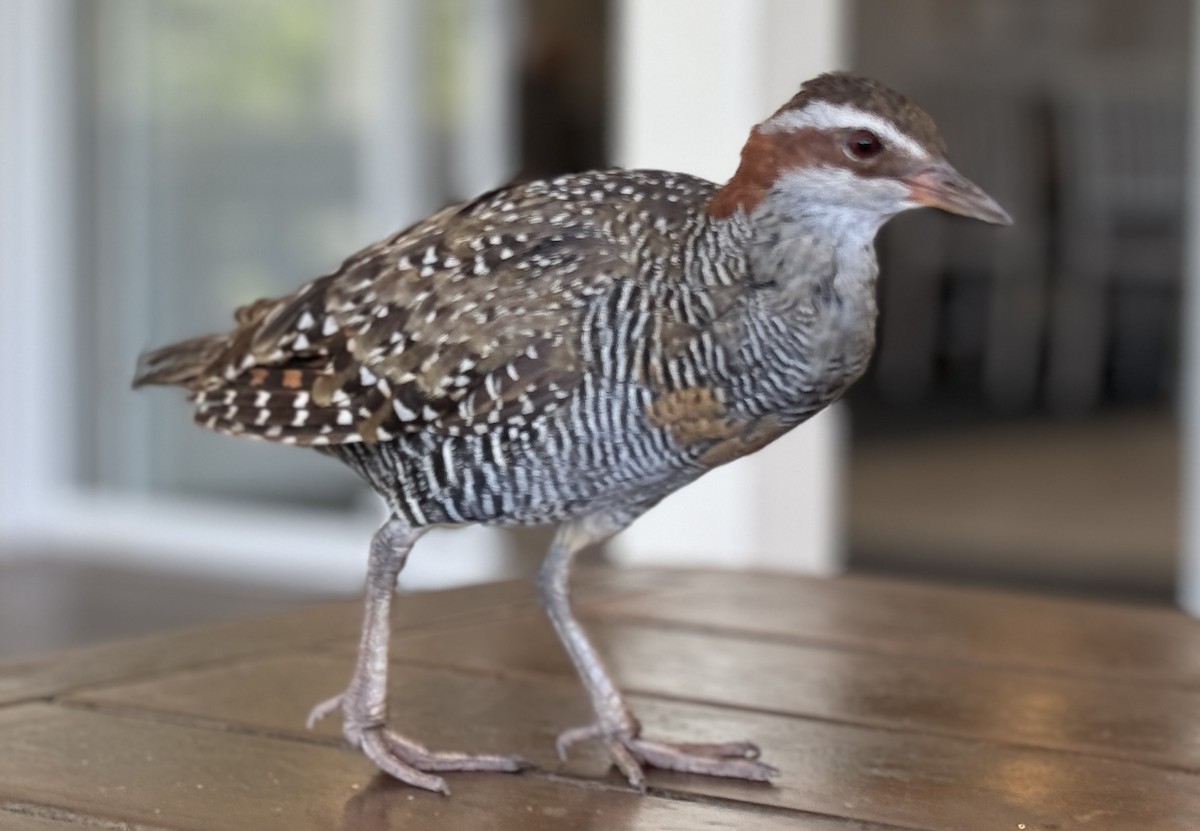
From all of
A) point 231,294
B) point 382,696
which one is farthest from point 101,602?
point 382,696

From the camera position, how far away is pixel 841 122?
3.65 ft

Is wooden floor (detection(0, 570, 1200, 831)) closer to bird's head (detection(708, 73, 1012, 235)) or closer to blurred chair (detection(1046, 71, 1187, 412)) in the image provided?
bird's head (detection(708, 73, 1012, 235))

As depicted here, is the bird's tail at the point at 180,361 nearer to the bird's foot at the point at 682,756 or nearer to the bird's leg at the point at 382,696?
the bird's leg at the point at 382,696

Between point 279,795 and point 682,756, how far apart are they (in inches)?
11.5

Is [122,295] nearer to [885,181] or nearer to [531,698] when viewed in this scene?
[531,698]

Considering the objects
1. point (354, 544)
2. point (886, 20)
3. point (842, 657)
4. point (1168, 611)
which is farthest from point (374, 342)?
point (886, 20)

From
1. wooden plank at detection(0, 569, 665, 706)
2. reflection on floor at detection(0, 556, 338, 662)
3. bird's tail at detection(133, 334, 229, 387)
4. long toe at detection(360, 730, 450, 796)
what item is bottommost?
reflection on floor at detection(0, 556, 338, 662)

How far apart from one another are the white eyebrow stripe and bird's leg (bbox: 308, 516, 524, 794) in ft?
1.33

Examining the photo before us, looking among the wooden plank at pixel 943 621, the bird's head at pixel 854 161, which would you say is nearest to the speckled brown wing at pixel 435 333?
the bird's head at pixel 854 161

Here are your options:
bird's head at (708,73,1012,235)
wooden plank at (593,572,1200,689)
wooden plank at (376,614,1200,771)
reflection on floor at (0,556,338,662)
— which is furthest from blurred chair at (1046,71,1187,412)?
bird's head at (708,73,1012,235)

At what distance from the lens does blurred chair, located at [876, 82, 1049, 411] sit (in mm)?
7219

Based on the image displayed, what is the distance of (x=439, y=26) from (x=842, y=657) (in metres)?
3.20

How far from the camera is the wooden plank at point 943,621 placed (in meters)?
1.69

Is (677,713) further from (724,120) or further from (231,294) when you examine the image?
A: (231,294)
